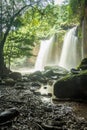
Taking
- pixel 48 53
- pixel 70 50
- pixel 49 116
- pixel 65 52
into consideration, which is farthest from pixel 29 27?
pixel 49 116

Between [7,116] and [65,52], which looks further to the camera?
[65,52]

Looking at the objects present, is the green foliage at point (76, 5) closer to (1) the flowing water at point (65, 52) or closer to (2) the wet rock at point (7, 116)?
(1) the flowing water at point (65, 52)

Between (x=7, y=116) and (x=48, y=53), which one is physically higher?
(x=7, y=116)

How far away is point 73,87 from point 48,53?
75.0 ft

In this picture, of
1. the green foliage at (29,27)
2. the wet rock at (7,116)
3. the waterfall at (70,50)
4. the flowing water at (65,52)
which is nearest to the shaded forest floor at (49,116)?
the wet rock at (7,116)

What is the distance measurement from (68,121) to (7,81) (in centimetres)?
849

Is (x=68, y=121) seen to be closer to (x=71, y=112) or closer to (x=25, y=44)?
(x=71, y=112)

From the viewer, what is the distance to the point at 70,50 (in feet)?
91.7

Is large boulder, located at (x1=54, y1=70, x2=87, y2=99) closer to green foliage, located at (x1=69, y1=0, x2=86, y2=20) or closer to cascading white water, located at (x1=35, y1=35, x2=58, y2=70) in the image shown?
green foliage, located at (x1=69, y1=0, x2=86, y2=20)

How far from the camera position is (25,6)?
1941 centimetres

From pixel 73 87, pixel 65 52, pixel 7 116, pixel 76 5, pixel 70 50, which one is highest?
pixel 76 5

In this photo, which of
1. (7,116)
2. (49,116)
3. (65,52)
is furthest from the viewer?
(65,52)

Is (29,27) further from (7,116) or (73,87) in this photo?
(7,116)

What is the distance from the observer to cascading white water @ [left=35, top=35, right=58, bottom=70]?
31242mm
